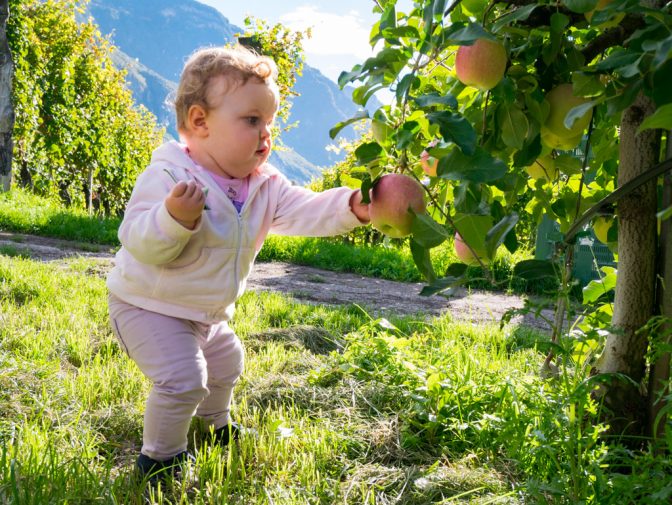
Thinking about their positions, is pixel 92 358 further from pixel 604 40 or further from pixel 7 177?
pixel 7 177

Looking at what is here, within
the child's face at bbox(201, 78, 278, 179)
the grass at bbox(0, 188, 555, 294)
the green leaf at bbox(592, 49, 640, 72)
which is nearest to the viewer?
the green leaf at bbox(592, 49, 640, 72)

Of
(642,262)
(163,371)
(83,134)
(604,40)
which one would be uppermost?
(83,134)

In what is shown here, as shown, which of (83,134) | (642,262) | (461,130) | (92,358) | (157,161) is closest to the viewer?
(461,130)

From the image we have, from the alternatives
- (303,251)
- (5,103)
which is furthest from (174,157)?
(5,103)

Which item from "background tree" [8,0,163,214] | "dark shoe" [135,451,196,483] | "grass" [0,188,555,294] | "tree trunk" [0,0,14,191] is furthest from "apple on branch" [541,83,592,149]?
"background tree" [8,0,163,214]

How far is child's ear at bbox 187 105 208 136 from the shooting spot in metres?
1.64

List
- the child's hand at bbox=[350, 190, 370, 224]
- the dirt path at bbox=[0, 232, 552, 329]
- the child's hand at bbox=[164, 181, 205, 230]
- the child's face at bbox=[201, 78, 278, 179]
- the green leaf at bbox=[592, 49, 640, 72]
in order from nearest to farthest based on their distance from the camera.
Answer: the green leaf at bbox=[592, 49, 640, 72] → the child's hand at bbox=[164, 181, 205, 230] → the child's hand at bbox=[350, 190, 370, 224] → the child's face at bbox=[201, 78, 278, 179] → the dirt path at bbox=[0, 232, 552, 329]

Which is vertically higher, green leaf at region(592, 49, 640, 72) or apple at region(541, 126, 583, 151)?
green leaf at region(592, 49, 640, 72)

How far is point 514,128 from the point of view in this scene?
108cm

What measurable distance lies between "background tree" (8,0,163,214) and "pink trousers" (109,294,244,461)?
8.18m

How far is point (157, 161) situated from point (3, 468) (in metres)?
0.82

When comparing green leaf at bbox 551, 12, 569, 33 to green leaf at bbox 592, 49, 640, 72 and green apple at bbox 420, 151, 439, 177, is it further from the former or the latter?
green apple at bbox 420, 151, 439, 177

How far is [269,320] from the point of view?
2.97 meters

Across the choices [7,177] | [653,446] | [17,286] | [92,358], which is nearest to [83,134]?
[7,177]
